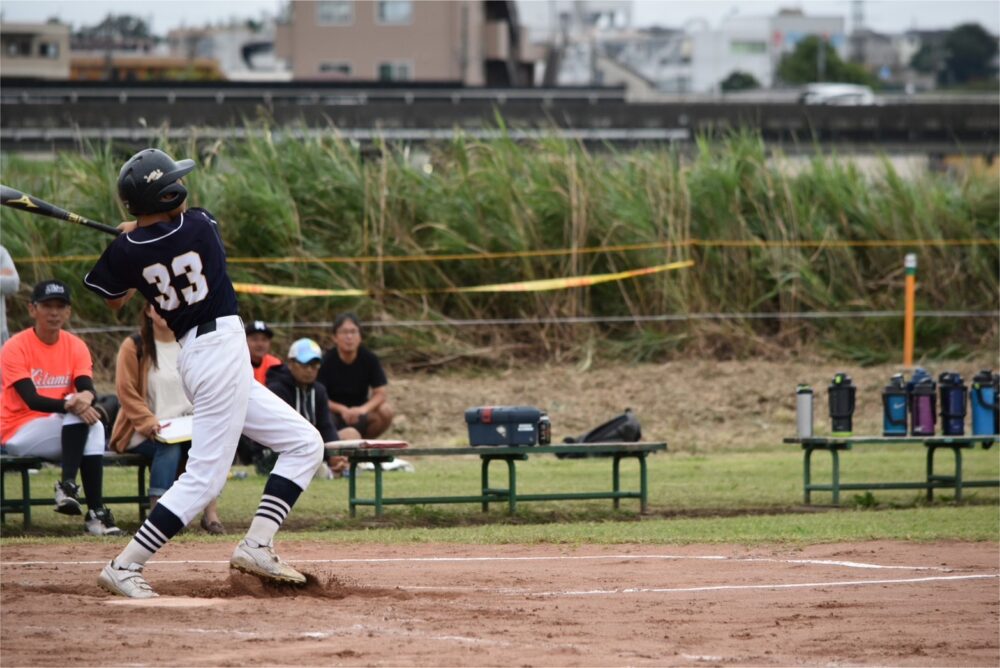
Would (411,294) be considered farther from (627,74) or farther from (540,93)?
(627,74)

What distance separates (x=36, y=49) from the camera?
8138 centimetres

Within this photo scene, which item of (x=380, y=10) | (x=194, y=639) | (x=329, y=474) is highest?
(x=380, y=10)

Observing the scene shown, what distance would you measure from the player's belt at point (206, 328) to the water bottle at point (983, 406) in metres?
8.16

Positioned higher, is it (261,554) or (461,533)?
(261,554)

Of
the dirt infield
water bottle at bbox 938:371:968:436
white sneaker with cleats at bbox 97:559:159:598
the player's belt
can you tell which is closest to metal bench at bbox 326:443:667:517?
the dirt infield

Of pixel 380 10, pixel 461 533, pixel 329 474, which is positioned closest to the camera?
pixel 461 533

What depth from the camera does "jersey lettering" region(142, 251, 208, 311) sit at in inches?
332

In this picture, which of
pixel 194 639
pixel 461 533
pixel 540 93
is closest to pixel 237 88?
pixel 540 93

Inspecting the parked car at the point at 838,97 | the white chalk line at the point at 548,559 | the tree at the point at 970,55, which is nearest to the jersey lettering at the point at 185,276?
the white chalk line at the point at 548,559

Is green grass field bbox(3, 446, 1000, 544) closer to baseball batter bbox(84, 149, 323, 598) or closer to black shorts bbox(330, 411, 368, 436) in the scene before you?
black shorts bbox(330, 411, 368, 436)

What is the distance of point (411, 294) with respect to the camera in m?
22.2

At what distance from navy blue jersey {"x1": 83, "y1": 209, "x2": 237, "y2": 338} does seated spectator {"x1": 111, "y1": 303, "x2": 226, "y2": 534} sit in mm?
3430

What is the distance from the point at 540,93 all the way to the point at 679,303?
34.5m

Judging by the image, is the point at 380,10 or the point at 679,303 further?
the point at 380,10
